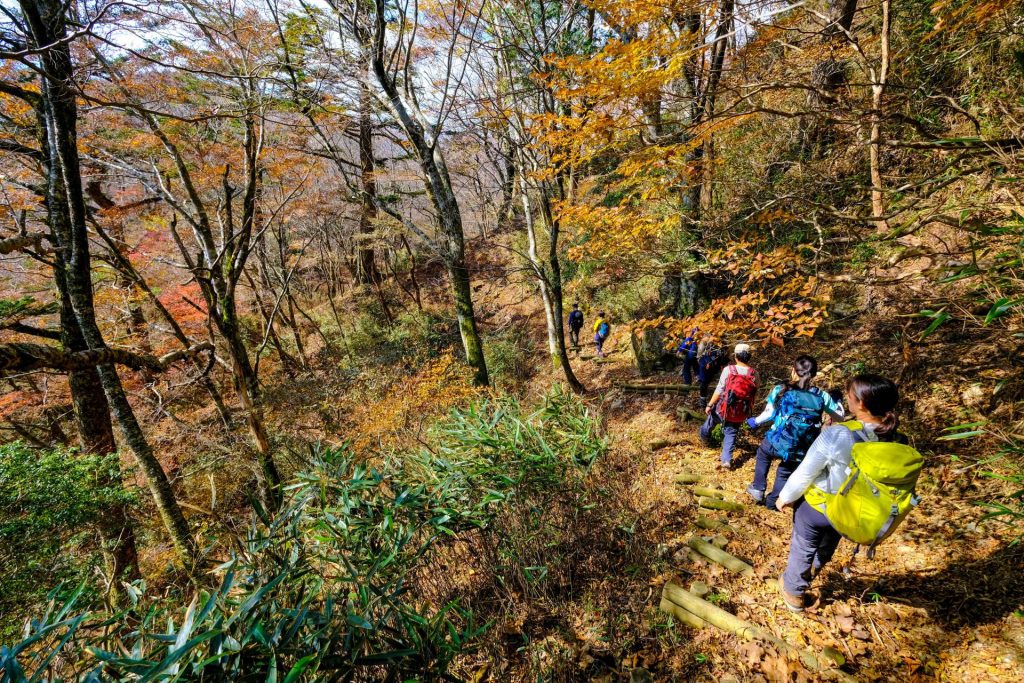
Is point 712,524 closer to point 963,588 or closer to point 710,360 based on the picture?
point 963,588

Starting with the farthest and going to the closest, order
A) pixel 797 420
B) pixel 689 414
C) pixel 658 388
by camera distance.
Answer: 1. pixel 658 388
2. pixel 689 414
3. pixel 797 420

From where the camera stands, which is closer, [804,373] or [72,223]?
[804,373]

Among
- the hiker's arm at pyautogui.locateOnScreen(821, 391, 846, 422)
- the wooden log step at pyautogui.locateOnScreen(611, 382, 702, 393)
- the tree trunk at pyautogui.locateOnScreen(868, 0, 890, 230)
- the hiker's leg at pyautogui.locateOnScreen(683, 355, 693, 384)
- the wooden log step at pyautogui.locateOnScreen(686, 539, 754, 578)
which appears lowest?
the wooden log step at pyautogui.locateOnScreen(611, 382, 702, 393)

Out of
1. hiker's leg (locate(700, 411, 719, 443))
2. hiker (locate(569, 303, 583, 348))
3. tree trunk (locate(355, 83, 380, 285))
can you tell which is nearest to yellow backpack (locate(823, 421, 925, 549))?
hiker's leg (locate(700, 411, 719, 443))

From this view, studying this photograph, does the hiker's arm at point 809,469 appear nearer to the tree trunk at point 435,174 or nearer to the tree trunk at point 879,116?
the tree trunk at point 879,116

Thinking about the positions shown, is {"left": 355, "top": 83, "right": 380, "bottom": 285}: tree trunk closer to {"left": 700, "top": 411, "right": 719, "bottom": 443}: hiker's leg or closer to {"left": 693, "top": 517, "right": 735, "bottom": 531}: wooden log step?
{"left": 700, "top": 411, "right": 719, "bottom": 443}: hiker's leg

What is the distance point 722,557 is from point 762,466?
3.52ft

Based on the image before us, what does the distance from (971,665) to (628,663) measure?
1.79 m

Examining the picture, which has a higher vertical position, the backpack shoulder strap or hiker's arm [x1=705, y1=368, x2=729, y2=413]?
the backpack shoulder strap

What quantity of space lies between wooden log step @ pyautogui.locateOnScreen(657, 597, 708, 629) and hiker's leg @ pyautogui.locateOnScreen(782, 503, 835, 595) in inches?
24.5

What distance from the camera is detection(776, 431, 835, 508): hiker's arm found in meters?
2.26

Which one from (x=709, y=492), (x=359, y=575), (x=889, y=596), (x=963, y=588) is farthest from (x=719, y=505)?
(x=359, y=575)

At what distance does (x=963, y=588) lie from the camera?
2477 millimetres

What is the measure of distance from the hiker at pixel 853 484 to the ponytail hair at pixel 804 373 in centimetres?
79
